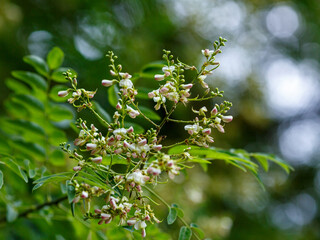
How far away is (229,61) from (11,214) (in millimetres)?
2356

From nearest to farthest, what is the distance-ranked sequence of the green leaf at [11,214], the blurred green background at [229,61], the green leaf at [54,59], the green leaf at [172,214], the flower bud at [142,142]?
the flower bud at [142,142] < the green leaf at [172,214] < the green leaf at [11,214] < the green leaf at [54,59] < the blurred green background at [229,61]

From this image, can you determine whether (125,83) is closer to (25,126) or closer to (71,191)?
(71,191)

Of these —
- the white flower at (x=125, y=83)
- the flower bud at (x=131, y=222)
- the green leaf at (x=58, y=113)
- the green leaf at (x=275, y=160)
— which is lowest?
the flower bud at (x=131, y=222)

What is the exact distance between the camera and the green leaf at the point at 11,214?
1.08 meters

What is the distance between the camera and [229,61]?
10.2 feet

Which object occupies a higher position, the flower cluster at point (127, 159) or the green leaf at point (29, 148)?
the flower cluster at point (127, 159)

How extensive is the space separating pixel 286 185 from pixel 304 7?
68.0 inches

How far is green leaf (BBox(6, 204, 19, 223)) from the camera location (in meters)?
1.08

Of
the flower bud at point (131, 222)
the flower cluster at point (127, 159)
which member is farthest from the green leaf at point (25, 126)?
the flower bud at point (131, 222)

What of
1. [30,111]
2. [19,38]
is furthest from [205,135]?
[19,38]

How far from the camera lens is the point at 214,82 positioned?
2.80m

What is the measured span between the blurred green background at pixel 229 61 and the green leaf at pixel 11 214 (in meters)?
0.92

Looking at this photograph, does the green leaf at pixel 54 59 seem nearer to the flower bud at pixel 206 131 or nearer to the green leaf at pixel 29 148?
the green leaf at pixel 29 148

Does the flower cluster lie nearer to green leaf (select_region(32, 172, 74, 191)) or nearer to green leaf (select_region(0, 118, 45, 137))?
green leaf (select_region(32, 172, 74, 191))
